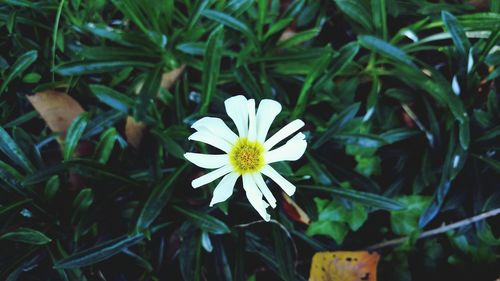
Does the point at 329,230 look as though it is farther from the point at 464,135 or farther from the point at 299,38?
the point at 299,38

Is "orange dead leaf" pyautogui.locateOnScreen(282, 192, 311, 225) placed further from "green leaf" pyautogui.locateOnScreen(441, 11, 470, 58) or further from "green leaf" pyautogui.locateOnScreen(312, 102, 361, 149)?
"green leaf" pyautogui.locateOnScreen(441, 11, 470, 58)

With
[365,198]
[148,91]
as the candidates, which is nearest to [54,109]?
[148,91]

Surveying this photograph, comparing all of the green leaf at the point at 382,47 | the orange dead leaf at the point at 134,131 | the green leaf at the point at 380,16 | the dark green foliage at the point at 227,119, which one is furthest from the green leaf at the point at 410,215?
the orange dead leaf at the point at 134,131

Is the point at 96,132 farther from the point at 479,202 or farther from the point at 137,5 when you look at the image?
the point at 479,202

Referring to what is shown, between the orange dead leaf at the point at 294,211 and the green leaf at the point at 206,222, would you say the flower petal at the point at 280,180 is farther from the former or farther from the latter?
the orange dead leaf at the point at 294,211

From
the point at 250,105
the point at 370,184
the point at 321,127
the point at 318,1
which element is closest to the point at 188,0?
the point at 318,1
